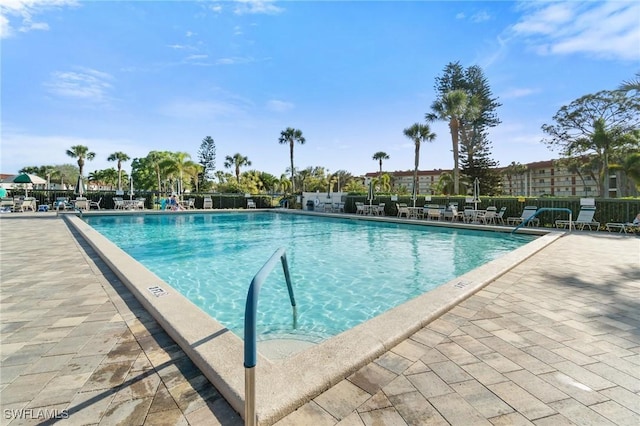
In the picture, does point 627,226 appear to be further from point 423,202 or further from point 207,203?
point 207,203

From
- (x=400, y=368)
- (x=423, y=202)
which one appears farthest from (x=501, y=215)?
(x=400, y=368)

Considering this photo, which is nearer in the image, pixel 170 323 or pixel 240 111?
pixel 170 323

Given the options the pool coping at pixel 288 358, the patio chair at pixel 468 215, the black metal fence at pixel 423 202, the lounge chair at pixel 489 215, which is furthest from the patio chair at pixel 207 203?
the pool coping at pixel 288 358

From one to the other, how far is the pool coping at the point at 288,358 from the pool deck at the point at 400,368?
6 centimetres

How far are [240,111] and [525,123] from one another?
2232cm

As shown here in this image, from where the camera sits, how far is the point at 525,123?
25172 millimetres

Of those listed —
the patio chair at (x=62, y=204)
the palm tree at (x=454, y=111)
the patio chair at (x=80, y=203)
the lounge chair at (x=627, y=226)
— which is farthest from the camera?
the palm tree at (x=454, y=111)

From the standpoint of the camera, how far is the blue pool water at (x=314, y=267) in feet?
13.7

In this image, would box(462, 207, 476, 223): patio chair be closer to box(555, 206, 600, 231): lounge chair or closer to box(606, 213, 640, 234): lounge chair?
box(555, 206, 600, 231): lounge chair

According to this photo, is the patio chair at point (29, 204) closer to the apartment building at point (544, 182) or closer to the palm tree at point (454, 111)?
the palm tree at point (454, 111)

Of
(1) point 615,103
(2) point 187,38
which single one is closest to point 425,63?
(2) point 187,38

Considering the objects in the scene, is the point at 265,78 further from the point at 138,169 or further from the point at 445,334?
the point at 138,169
